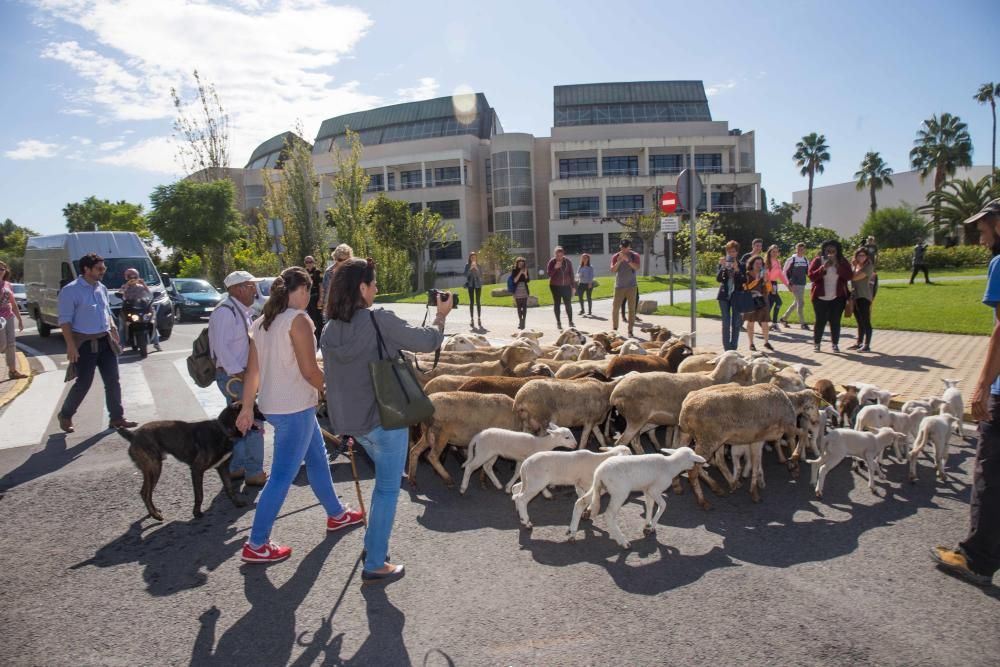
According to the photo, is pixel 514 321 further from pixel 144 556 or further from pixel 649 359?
pixel 144 556

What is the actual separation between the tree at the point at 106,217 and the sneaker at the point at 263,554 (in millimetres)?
55383

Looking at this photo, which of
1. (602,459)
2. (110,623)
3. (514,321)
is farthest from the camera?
(514,321)

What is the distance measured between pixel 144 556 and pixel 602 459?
364 centimetres

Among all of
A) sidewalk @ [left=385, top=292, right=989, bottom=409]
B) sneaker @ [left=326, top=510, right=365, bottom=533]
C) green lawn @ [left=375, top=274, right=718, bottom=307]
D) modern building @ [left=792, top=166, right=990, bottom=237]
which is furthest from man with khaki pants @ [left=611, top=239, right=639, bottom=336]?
modern building @ [left=792, top=166, right=990, bottom=237]

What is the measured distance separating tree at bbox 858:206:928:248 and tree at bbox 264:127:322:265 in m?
40.0

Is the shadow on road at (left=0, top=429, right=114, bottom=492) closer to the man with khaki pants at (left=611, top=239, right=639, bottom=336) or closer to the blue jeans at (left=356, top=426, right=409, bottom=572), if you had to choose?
the blue jeans at (left=356, top=426, right=409, bottom=572)

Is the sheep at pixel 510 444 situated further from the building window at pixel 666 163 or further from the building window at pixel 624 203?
the building window at pixel 666 163

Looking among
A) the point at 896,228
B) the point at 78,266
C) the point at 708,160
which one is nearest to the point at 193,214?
the point at 78,266

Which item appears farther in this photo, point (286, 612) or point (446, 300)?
point (446, 300)

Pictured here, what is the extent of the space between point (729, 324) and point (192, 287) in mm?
22521

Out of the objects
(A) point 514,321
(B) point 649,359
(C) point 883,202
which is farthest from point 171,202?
(C) point 883,202

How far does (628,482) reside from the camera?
479 centimetres

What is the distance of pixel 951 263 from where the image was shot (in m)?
36.7

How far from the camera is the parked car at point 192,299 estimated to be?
24.3 metres
